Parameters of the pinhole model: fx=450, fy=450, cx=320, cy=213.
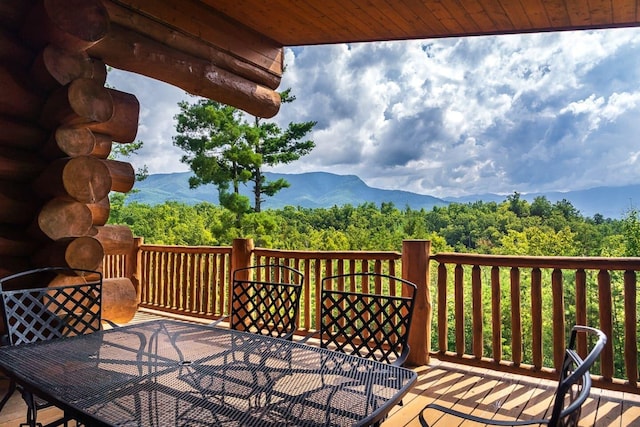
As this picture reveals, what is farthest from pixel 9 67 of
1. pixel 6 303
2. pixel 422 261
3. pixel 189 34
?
pixel 422 261

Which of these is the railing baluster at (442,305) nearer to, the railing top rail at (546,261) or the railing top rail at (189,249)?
the railing top rail at (546,261)

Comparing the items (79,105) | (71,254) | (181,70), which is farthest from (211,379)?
Answer: (181,70)

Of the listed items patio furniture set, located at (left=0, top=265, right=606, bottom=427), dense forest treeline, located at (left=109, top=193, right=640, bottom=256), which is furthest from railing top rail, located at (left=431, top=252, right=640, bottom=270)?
dense forest treeline, located at (left=109, top=193, right=640, bottom=256)

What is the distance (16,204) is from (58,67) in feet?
3.23

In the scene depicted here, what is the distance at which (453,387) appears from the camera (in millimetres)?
3332

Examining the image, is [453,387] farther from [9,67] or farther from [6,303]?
[9,67]

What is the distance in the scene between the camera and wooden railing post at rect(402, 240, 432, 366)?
3766 mm

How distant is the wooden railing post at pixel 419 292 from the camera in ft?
12.4

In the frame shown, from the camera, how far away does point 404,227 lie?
17.9 metres

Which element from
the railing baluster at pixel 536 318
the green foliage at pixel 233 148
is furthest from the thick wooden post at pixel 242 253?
the green foliage at pixel 233 148

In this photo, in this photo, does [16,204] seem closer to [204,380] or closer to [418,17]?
[204,380]

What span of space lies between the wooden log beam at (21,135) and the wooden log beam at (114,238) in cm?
94

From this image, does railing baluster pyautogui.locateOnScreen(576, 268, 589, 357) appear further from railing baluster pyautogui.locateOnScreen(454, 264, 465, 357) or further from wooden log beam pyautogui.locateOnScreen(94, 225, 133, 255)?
wooden log beam pyautogui.locateOnScreen(94, 225, 133, 255)

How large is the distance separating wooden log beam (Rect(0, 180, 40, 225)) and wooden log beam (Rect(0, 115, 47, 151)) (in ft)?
0.90
